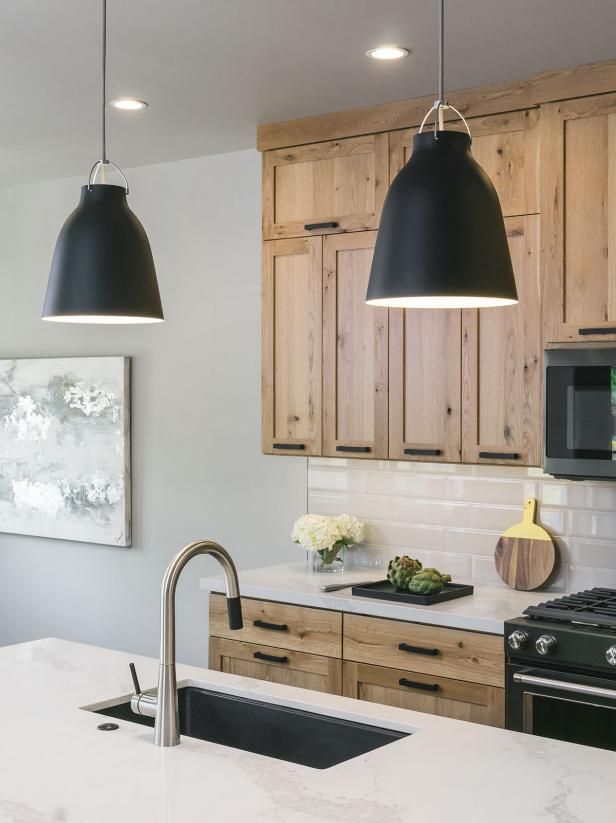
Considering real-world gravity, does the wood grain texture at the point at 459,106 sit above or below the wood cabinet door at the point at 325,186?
above

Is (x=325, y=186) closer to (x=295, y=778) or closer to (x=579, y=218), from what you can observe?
(x=579, y=218)

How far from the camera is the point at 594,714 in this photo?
122 inches

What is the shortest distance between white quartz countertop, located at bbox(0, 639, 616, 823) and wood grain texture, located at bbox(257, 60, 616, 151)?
7.38 ft

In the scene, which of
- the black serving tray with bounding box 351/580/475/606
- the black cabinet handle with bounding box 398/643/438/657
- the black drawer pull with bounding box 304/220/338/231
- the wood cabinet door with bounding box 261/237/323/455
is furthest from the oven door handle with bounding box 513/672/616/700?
the black drawer pull with bounding box 304/220/338/231

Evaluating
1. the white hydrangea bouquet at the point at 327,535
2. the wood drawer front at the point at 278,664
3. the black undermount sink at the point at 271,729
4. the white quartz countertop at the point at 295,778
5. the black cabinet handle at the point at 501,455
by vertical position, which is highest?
the black cabinet handle at the point at 501,455

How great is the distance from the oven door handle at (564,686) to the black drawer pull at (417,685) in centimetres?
32

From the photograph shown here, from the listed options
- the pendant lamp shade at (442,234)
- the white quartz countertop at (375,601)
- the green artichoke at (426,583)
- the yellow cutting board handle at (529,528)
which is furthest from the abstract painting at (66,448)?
the pendant lamp shade at (442,234)

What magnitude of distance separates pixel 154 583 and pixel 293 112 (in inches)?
93.1

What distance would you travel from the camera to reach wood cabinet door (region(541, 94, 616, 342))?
136 inches

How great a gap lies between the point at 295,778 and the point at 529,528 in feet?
7.29

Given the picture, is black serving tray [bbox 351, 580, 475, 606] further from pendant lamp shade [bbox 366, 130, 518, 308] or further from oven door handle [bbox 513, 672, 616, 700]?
pendant lamp shade [bbox 366, 130, 518, 308]

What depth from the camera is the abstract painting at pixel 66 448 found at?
17.1 ft

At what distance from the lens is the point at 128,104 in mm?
3955

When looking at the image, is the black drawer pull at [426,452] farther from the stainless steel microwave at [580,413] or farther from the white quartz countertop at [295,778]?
the white quartz countertop at [295,778]
